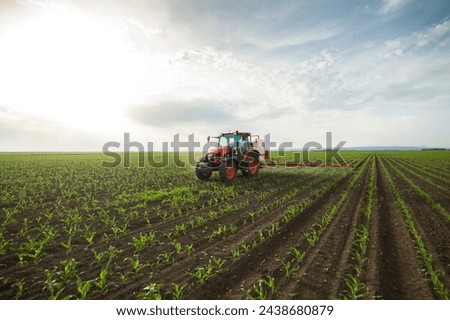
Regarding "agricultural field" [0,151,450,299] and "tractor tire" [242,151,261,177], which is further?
"tractor tire" [242,151,261,177]

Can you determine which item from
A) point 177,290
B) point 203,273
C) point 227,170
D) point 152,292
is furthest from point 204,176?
point 177,290

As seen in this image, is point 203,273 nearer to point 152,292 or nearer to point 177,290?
point 177,290

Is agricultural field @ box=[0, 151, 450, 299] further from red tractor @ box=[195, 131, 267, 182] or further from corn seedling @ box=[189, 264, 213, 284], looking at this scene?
red tractor @ box=[195, 131, 267, 182]

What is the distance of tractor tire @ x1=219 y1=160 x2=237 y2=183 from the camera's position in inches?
465

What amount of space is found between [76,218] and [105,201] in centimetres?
222

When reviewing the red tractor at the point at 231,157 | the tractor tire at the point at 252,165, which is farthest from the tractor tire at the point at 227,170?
the tractor tire at the point at 252,165

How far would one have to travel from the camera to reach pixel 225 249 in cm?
472

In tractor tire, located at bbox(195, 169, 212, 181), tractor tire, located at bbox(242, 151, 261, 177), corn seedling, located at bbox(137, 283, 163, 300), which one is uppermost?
tractor tire, located at bbox(242, 151, 261, 177)

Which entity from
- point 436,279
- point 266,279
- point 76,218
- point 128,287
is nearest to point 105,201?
point 76,218

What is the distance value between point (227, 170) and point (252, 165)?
2566 mm

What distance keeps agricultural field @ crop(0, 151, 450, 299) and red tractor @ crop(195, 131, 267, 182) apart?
11.8 ft

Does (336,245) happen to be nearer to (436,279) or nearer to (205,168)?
(436,279)

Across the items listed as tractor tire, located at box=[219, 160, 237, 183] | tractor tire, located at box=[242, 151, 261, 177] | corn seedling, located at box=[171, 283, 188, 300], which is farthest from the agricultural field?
tractor tire, located at box=[242, 151, 261, 177]

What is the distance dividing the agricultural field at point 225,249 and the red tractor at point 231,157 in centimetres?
361
